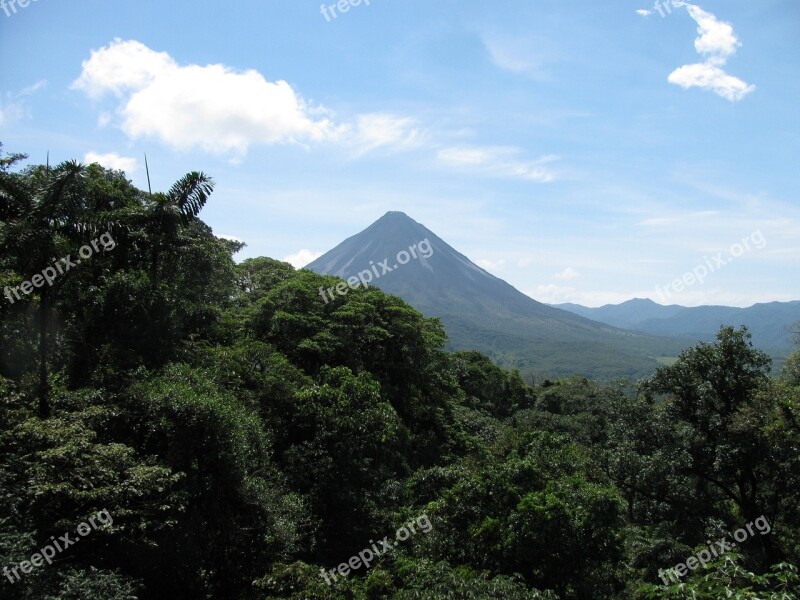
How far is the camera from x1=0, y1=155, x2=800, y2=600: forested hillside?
7.97 metres

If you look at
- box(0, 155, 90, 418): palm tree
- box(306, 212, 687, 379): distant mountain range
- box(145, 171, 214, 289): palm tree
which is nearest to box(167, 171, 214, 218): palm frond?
box(145, 171, 214, 289): palm tree

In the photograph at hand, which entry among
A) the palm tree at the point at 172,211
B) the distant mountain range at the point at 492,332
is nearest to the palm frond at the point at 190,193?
the palm tree at the point at 172,211

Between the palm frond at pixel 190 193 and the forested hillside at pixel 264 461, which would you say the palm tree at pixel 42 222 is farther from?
the palm frond at pixel 190 193

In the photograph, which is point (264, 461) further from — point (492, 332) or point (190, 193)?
point (492, 332)

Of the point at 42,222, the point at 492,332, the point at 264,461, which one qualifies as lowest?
the point at 264,461

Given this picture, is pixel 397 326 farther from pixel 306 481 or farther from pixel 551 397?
pixel 551 397

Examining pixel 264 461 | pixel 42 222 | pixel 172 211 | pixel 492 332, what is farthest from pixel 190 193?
pixel 492 332

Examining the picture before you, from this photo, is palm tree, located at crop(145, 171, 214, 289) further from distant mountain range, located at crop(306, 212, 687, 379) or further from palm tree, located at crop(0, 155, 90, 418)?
distant mountain range, located at crop(306, 212, 687, 379)

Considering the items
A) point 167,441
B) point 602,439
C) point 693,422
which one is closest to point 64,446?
point 167,441

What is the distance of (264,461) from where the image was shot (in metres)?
11.5

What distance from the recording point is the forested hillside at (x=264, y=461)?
797 cm

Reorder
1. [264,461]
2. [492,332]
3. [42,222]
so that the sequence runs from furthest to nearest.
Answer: [492,332], [264,461], [42,222]

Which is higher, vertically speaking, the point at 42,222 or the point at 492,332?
the point at 42,222

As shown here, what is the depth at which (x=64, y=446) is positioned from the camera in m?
7.80
